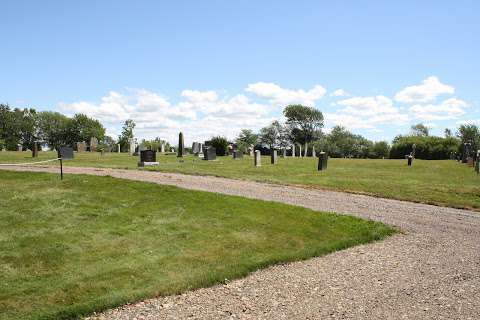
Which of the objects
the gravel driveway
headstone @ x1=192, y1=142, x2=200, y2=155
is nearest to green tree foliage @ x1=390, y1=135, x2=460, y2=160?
headstone @ x1=192, y1=142, x2=200, y2=155

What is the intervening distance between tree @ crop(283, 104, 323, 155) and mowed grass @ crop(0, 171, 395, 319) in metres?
100

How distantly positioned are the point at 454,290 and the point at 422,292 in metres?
0.60

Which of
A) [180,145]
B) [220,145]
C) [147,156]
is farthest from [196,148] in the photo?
[147,156]

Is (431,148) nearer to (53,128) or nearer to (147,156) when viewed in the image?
(147,156)

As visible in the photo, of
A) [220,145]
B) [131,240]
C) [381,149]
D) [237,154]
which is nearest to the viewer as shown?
[131,240]

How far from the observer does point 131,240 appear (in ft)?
32.6

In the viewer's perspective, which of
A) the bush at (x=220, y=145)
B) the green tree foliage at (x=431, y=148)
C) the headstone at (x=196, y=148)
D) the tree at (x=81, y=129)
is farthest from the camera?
the tree at (x=81, y=129)

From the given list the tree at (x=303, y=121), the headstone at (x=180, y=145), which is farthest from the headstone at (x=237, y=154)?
the tree at (x=303, y=121)

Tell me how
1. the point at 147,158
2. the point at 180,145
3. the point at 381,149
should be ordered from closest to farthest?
the point at 147,158
the point at 180,145
the point at 381,149

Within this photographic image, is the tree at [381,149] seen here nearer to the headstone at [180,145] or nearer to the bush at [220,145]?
the bush at [220,145]

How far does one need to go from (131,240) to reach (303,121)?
10804 centimetres

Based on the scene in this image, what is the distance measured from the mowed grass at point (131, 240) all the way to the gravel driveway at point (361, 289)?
0.47m

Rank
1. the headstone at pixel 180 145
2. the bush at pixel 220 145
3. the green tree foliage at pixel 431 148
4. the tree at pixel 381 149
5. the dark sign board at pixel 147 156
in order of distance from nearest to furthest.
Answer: the dark sign board at pixel 147 156 < the headstone at pixel 180 145 < the bush at pixel 220 145 < the green tree foliage at pixel 431 148 < the tree at pixel 381 149

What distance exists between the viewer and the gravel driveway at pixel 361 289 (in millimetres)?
6348
